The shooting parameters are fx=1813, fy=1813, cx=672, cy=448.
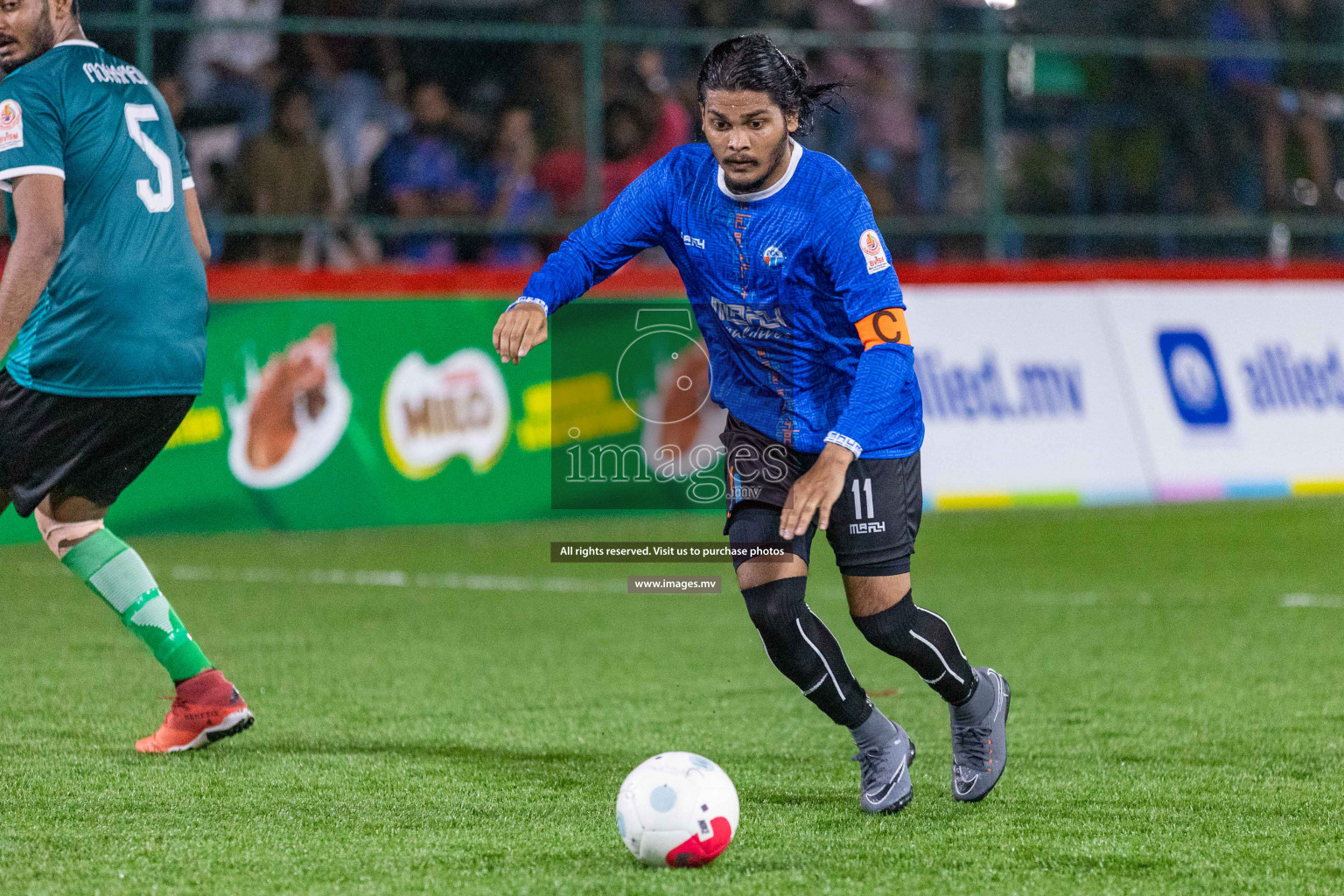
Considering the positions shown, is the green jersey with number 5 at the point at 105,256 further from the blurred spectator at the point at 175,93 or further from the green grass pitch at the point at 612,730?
the blurred spectator at the point at 175,93

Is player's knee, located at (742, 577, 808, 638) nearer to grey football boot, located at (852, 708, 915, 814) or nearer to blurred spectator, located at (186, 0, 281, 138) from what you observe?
grey football boot, located at (852, 708, 915, 814)

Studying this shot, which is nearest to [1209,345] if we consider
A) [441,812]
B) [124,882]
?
[441,812]

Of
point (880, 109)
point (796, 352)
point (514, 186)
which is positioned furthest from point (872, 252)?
point (880, 109)

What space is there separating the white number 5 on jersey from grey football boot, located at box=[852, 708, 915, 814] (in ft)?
7.89

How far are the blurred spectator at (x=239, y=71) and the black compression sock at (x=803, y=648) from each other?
25.7 ft

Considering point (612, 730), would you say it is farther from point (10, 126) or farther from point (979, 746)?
point (10, 126)

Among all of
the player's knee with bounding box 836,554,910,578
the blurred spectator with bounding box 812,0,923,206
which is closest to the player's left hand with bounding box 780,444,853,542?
the player's knee with bounding box 836,554,910,578

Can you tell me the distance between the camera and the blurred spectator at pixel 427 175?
11609 mm

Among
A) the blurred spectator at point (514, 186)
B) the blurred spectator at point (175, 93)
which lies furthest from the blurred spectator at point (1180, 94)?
the blurred spectator at point (175, 93)

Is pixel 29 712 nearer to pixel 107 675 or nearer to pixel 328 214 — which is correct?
pixel 107 675

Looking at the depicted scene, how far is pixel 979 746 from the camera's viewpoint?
4.48 metres

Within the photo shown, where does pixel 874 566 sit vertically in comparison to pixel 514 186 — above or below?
above

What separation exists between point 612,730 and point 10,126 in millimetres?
2400

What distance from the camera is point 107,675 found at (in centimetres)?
629
